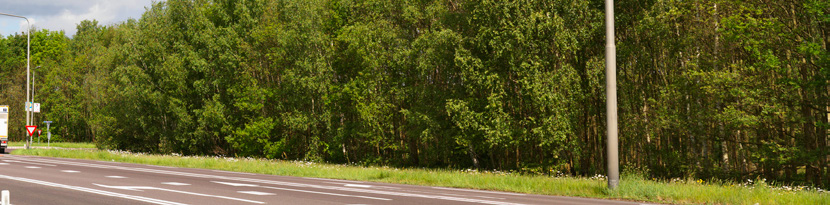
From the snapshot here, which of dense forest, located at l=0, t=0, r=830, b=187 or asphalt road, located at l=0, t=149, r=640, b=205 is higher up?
dense forest, located at l=0, t=0, r=830, b=187

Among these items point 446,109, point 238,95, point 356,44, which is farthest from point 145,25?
point 446,109

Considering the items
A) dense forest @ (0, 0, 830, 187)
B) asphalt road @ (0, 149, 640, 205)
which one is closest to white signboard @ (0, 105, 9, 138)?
dense forest @ (0, 0, 830, 187)

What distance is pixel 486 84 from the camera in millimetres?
27734

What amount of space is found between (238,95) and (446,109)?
20.0 meters

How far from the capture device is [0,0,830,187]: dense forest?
71.4 ft

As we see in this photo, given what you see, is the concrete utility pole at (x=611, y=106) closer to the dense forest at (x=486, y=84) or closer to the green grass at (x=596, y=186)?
the green grass at (x=596, y=186)

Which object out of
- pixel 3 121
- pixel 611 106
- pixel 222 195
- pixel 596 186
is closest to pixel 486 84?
pixel 596 186

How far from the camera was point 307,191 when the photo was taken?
14500 millimetres

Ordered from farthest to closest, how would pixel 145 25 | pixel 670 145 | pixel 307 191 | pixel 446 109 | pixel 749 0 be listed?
pixel 145 25 < pixel 446 109 < pixel 670 145 < pixel 749 0 < pixel 307 191

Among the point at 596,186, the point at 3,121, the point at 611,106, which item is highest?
the point at 3,121

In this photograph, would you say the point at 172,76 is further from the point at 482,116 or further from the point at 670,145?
the point at 670,145

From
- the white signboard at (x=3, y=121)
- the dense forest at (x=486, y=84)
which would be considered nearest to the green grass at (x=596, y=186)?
the dense forest at (x=486, y=84)

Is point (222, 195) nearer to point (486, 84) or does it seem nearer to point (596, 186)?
point (596, 186)

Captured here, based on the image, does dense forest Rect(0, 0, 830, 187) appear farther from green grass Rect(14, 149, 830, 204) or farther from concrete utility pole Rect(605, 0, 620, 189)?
concrete utility pole Rect(605, 0, 620, 189)
